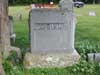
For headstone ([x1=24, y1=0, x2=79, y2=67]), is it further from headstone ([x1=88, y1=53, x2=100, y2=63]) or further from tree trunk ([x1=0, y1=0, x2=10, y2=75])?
tree trunk ([x1=0, y1=0, x2=10, y2=75])

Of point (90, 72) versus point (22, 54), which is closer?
point (90, 72)

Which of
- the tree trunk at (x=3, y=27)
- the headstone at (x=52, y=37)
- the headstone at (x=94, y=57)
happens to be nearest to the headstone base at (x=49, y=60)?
the headstone at (x=52, y=37)

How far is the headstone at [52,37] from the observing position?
27.7 feet

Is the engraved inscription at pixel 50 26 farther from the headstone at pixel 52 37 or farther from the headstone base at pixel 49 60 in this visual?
the headstone base at pixel 49 60

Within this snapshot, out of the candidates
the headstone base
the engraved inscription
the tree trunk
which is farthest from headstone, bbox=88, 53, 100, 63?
the tree trunk

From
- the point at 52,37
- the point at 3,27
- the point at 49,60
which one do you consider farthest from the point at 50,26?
the point at 3,27

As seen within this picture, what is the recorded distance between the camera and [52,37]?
860 cm

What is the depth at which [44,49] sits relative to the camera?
8.66 metres

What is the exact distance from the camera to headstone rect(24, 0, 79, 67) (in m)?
8.45

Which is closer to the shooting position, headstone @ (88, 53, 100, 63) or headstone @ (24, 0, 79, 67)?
headstone @ (24, 0, 79, 67)

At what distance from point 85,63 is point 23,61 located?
1.51m

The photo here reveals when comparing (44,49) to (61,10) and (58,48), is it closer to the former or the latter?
(58,48)

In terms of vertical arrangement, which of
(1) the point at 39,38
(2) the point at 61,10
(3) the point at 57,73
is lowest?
(3) the point at 57,73

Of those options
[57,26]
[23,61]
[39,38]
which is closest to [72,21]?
[57,26]
